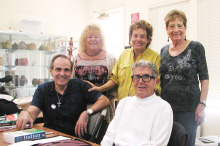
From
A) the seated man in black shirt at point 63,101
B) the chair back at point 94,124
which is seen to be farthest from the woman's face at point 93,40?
the chair back at point 94,124

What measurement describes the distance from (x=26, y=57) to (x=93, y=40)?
Answer: 2754mm

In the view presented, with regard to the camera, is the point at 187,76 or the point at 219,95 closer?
the point at 187,76

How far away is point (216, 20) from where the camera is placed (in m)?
3.71

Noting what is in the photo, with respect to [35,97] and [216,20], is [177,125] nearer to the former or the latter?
[35,97]

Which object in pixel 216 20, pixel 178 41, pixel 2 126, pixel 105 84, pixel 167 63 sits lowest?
pixel 2 126

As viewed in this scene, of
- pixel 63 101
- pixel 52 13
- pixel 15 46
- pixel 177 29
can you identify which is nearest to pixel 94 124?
pixel 63 101

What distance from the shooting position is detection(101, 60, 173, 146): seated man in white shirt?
1513 mm

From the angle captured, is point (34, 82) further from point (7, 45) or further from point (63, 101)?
point (63, 101)

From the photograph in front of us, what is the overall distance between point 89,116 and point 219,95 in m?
2.62

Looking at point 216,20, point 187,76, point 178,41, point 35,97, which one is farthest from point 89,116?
point 216,20

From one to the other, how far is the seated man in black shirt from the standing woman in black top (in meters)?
0.65

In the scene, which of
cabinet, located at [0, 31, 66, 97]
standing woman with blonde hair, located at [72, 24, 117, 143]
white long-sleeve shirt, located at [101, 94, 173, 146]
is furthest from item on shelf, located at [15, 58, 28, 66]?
white long-sleeve shirt, located at [101, 94, 173, 146]

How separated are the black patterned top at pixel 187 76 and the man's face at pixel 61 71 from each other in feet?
3.10

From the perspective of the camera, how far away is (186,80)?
6.28 ft
